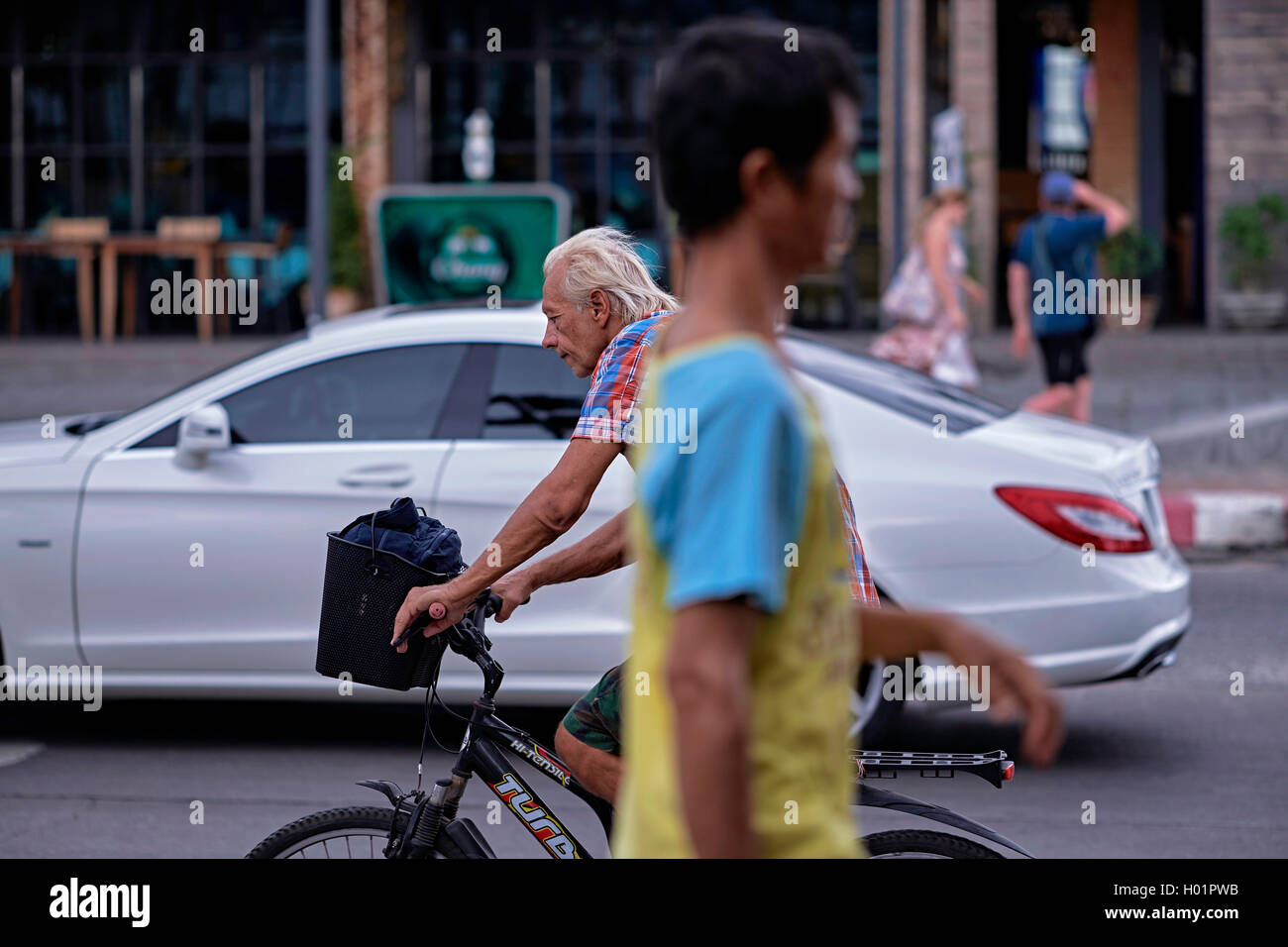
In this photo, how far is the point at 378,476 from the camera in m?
5.90

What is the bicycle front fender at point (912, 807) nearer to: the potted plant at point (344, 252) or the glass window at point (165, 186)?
the potted plant at point (344, 252)

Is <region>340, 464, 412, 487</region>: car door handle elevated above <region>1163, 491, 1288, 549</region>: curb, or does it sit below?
above

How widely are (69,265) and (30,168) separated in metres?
1.34

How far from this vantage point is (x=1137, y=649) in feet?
18.8

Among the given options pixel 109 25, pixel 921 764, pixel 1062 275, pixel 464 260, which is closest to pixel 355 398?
pixel 921 764

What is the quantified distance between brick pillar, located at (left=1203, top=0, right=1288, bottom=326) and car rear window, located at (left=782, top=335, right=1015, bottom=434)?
12.9m

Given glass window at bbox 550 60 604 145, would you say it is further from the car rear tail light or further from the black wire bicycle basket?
the black wire bicycle basket

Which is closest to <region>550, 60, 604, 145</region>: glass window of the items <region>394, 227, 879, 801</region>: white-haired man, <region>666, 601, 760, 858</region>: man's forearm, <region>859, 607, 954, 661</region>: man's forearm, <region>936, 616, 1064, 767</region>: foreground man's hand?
<region>394, 227, 879, 801</region>: white-haired man

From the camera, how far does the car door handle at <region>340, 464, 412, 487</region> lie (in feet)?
19.3

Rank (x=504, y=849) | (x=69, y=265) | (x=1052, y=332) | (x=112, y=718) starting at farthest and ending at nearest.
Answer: (x=69, y=265), (x=1052, y=332), (x=112, y=718), (x=504, y=849)

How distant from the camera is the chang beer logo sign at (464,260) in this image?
48.5 ft

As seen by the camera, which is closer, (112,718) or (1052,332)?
(112,718)
